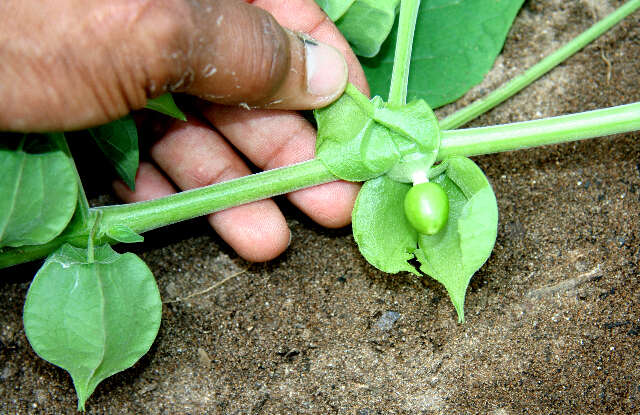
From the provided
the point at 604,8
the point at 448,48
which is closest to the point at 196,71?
the point at 448,48

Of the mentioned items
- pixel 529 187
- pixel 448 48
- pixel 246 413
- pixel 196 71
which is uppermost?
pixel 196 71

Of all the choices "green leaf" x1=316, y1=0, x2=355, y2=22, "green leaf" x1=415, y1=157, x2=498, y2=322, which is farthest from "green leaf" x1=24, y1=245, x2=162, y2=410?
"green leaf" x1=316, y1=0, x2=355, y2=22

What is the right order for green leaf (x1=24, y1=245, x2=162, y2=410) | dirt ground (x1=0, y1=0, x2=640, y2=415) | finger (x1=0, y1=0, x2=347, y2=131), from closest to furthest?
1. finger (x1=0, y1=0, x2=347, y2=131)
2. green leaf (x1=24, y1=245, x2=162, y2=410)
3. dirt ground (x1=0, y1=0, x2=640, y2=415)

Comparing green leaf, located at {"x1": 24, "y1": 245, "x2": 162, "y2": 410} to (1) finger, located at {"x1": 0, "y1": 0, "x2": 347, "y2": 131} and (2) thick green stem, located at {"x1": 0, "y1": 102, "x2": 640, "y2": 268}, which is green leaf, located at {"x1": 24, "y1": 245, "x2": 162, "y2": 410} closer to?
(2) thick green stem, located at {"x1": 0, "y1": 102, "x2": 640, "y2": 268}

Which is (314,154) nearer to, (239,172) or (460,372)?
(239,172)

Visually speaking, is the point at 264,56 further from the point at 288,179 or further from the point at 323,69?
the point at 288,179

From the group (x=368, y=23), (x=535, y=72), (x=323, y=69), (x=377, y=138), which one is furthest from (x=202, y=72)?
(x=535, y=72)
